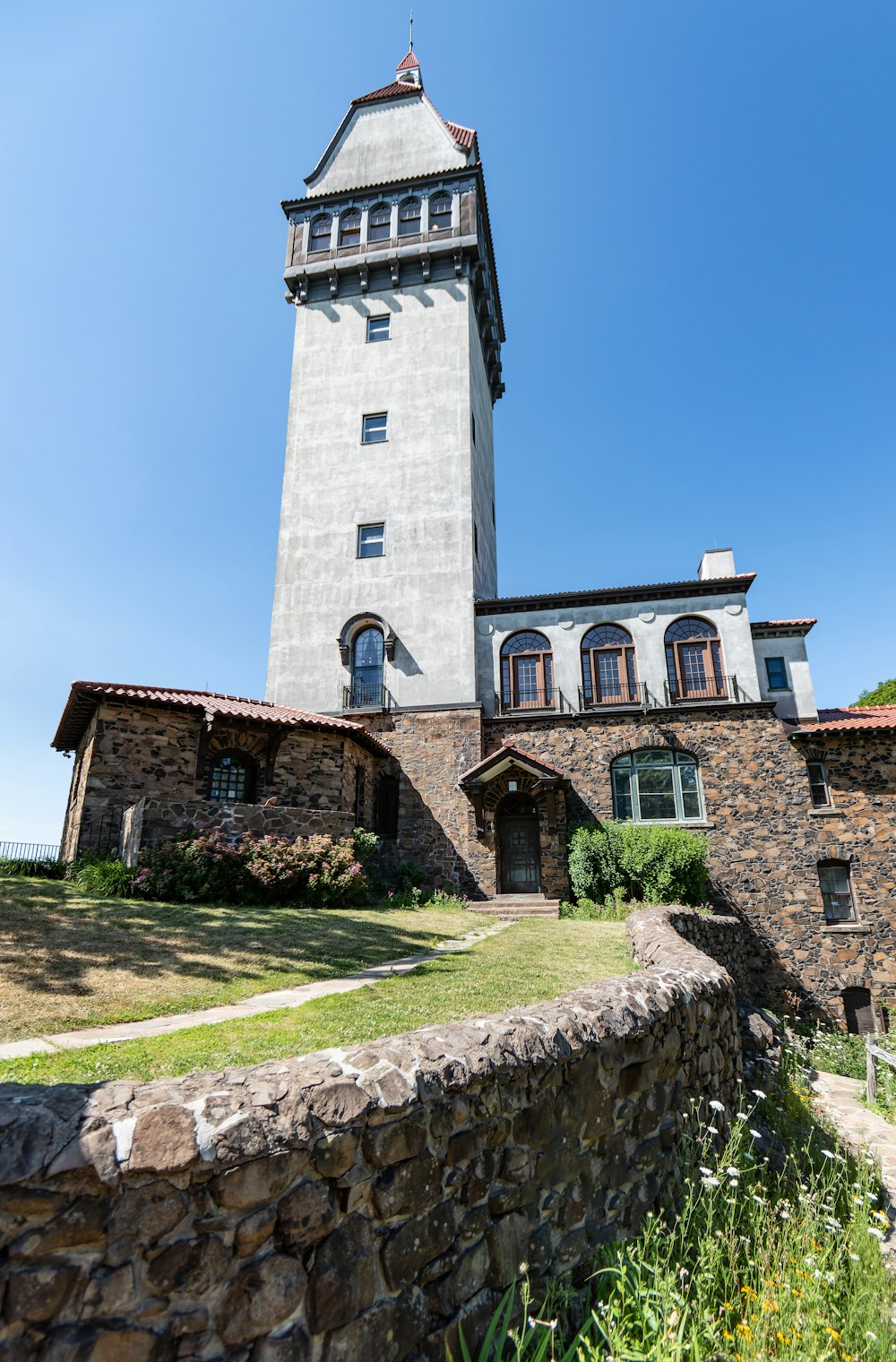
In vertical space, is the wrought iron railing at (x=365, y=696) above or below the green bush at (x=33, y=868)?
above

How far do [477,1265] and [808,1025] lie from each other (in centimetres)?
1938

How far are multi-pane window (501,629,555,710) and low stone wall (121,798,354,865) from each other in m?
7.60

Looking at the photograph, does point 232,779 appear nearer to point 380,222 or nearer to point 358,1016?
point 358,1016

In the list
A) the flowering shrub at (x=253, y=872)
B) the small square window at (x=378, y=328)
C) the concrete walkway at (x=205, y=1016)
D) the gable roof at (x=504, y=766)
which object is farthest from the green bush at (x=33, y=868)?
the small square window at (x=378, y=328)

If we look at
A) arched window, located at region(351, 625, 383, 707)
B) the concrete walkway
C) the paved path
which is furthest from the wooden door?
the concrete walkway

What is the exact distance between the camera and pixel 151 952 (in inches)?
345

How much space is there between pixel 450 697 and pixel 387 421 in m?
11.3

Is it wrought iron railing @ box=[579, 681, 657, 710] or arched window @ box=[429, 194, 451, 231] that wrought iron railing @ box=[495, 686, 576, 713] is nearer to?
wrought iron railing @ box=[579, 681, 657, 710]

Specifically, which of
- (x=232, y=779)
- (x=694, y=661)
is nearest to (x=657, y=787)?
(x=694, y=661)

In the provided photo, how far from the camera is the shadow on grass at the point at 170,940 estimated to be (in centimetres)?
793

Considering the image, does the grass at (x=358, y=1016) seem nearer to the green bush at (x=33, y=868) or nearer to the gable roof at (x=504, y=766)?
the gable roof at (x=504, y=766)

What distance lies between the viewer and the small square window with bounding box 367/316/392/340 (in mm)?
27438

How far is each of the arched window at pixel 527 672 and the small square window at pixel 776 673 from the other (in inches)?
275

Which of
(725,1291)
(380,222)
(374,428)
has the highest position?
(380,222)
